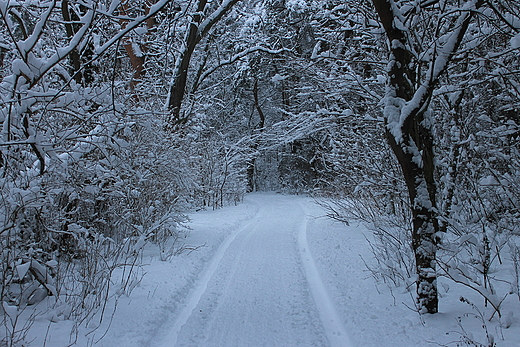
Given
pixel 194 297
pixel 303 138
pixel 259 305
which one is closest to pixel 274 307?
pixel 259 305

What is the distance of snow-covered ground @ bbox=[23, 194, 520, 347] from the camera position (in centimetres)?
329

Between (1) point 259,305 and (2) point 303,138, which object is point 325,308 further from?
(2) point 303,138

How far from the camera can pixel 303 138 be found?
6.46 meters

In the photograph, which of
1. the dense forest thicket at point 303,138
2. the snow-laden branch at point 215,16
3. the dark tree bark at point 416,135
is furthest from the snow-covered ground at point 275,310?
the snow-laden branch at point 215,16

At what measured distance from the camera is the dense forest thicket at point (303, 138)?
10.4ft

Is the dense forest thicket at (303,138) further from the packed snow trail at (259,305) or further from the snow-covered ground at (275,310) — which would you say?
the packed snow trail at (259,305)

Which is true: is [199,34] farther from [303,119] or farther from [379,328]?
[379,328]

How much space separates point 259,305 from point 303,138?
324cm

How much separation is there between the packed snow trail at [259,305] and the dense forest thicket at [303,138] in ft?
3.28

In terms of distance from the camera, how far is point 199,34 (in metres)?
9.91

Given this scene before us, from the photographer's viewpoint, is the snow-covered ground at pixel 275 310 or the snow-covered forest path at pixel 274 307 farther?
the snow-covered forest path at pixel 274 307

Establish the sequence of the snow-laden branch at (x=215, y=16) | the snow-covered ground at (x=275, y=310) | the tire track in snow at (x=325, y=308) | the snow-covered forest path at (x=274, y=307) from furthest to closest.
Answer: the snow-laden branch at (x=215, y=16), the tire track in snow at (x=325, y=308), the snow-covered forest path at (x=274, y=307), the snow-covered ground at (x=275, y=310)

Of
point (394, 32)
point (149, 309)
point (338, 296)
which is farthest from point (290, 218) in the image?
point (394, 32)

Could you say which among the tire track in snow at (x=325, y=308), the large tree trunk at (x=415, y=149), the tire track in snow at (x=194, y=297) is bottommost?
the tire track in snow at (x=194, y=297)
